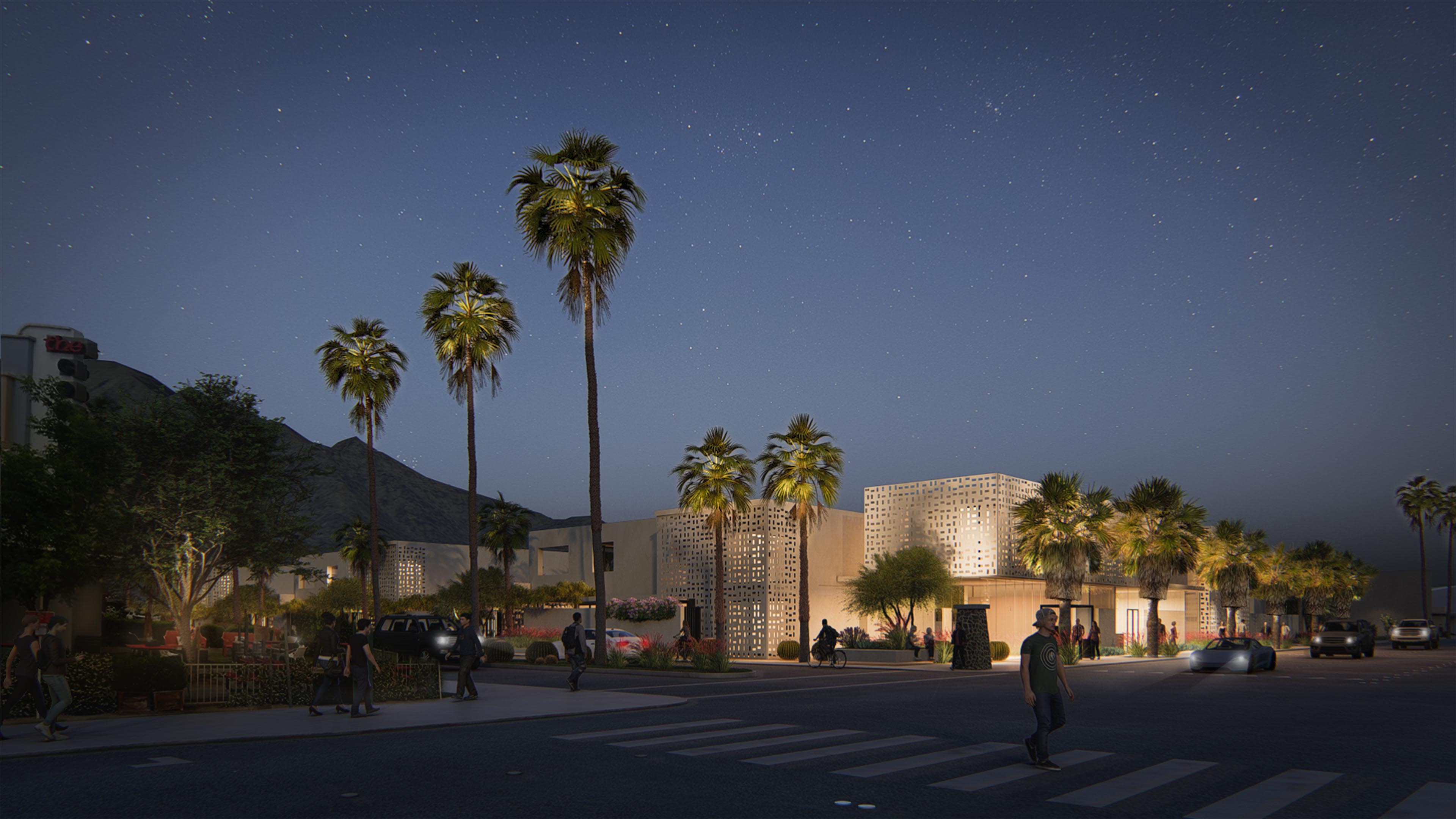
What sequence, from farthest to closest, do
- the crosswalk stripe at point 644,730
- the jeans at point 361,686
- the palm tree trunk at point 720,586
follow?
1. the palm tree trunk at point 720,586
2. the jeans at point 361,686
3. the crosswalk stripe at point 644,730

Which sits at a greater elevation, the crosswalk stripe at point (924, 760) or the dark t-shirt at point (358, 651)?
the dark t-shirt at point (358, 651)

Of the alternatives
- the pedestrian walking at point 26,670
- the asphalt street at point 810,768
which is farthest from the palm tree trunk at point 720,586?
the pedestrian walking at point 26,670

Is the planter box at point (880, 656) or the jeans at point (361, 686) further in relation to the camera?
the planter box at point (880, 656)

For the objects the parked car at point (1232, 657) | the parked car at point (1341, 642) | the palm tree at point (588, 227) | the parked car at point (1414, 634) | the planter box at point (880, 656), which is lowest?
the parked car at point (1414, 634)

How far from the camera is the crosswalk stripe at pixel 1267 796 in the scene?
8938 millimetres

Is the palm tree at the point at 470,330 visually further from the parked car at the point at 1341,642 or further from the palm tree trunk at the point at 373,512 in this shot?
the parked car at the point at 1341,642

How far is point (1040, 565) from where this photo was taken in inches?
1718

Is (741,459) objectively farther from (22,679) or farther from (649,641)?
(22,679)

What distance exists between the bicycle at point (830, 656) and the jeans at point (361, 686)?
23.1 metres

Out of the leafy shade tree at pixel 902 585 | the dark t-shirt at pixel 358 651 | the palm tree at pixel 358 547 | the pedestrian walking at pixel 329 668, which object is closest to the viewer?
the dark t-shirt at pixel 358 651

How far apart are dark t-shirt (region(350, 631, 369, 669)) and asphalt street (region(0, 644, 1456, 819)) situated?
95.7 inches

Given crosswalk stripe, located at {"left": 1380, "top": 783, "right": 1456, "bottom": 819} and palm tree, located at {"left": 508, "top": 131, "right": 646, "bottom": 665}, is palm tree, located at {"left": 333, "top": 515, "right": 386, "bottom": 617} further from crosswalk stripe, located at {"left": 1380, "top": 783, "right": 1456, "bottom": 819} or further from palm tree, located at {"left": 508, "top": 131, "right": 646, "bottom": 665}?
crosswalk stripe, located at {"left": 1380, "top": 783, "right": 1456, "bottom": 819}

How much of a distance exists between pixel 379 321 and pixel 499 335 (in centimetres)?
956

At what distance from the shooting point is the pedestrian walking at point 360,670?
1678 cm
